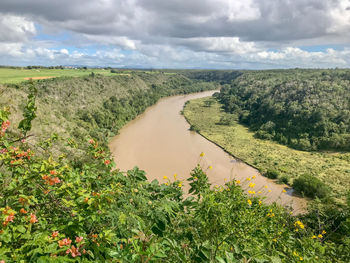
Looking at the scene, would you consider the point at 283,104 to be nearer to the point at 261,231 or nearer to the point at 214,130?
the point at 214,130

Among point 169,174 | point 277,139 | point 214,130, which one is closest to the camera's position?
point 169,174

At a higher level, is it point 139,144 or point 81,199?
point 81,199

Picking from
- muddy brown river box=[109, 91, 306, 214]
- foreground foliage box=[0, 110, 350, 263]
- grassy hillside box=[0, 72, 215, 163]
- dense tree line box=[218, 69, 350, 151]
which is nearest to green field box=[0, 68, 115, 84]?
grassy hillside box=[0, 72, 215, 163]

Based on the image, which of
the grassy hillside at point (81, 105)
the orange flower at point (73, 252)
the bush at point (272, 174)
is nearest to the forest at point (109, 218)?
the orange flower at point (73, 252)

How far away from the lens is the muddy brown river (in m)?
32.2

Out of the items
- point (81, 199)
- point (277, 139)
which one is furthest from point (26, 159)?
point (277, 139)

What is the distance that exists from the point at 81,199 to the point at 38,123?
109ft

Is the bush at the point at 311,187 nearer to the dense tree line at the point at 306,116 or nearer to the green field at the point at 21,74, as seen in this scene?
the dense tree line at the point at 306,116

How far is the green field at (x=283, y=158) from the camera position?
35.1 m

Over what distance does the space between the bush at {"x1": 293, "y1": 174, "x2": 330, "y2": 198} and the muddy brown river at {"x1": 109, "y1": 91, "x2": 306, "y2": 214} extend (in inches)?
52.8

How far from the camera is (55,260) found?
195 centimetres

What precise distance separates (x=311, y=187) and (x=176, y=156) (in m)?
21.7

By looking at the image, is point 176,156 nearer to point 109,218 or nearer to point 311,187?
point 311,187

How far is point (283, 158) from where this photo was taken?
140 ft
